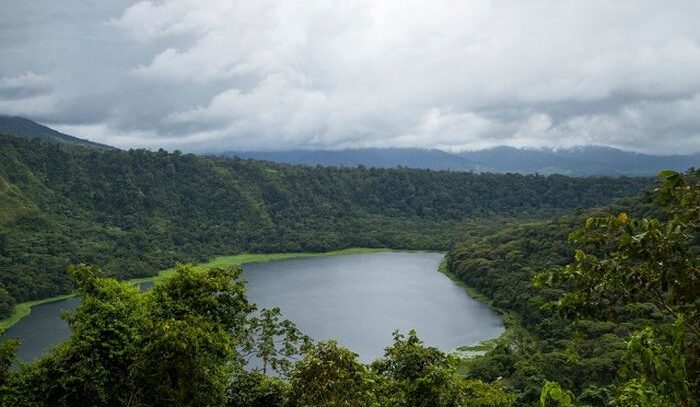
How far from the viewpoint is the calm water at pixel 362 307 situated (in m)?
57.3

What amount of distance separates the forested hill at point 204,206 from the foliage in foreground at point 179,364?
70.8m

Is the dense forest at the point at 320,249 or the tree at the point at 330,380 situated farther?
the tree at the point at 330,380

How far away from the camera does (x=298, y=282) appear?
90.0 m

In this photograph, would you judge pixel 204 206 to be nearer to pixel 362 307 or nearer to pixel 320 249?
pixel 320 249

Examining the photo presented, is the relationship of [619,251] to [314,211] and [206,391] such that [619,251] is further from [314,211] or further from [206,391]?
[314,211]

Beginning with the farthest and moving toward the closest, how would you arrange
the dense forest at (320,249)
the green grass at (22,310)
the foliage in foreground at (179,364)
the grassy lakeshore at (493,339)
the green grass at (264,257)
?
the green grass at (264,257) → the green grass at (22,310) → the grassy lakeshore at (493,339) → the foliage in foreground at (179,364) → the dense forest at (320,249)

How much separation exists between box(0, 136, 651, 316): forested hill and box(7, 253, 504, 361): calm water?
21.4 metres

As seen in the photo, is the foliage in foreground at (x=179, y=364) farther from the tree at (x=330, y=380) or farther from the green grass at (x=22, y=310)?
the green grass at (x=22, y=310)

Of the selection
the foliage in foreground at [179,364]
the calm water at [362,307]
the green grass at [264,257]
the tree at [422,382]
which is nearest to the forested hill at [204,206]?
the green grass at [264,257]

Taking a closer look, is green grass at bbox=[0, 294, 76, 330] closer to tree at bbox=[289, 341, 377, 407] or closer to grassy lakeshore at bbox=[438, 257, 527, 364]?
grassy lakeshore at bbox=[438, 257, 527, 364]

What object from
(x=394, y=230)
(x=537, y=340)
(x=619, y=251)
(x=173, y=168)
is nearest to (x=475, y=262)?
(x=537, y=340)

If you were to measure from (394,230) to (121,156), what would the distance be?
79249 millimetres

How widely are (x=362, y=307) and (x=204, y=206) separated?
97.1 metres

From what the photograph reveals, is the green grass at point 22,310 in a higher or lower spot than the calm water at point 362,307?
lower
